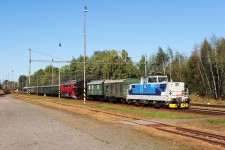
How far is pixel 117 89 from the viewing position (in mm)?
44594

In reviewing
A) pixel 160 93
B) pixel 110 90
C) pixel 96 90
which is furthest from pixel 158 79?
pixel 96 90

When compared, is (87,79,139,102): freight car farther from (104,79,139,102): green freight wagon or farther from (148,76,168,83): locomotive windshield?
(148,76,168,83): locomotive windshield

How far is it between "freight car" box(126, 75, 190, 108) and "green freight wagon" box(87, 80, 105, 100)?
14.2 m

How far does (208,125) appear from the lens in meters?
18.4

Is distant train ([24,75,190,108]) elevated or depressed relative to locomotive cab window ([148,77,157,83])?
depressed

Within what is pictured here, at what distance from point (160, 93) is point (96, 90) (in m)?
24.0

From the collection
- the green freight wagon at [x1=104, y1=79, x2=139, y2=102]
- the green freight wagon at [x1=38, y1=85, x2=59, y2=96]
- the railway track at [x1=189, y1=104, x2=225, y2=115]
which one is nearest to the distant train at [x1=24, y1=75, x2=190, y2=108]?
the green freight wagon at [x1=104, y1=79, x2=139, y2=102]

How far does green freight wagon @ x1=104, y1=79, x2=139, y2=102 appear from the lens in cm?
4175

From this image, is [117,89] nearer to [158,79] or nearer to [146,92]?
[146,92]

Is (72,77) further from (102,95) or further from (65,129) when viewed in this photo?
(65,129)

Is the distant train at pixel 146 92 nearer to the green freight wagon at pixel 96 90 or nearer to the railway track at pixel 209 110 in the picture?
the green freight wagon at pixel 96 90

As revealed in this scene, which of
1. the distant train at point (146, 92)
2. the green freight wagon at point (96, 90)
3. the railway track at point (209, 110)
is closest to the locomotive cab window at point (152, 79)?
the distant train at point (146, 92)

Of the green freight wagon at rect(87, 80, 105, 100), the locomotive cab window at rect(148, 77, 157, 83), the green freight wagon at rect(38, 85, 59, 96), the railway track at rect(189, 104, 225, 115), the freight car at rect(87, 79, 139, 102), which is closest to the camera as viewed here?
the railway track at rect(189, 104, 225, 115)

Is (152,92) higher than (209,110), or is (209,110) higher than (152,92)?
(152,92)
